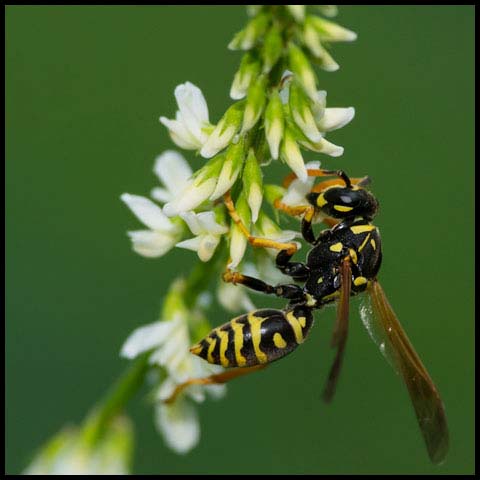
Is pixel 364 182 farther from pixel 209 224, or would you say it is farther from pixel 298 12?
pixel 298 12

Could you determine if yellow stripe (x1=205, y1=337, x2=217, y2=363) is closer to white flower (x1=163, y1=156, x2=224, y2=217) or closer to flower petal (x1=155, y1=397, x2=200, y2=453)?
flower petal (x1=155, y1=397, x2=200, y2=453)

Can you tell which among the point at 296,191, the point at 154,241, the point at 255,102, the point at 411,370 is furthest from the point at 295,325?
the point at 255,102

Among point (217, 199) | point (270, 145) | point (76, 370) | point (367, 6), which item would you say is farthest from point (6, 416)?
point (367, 6)

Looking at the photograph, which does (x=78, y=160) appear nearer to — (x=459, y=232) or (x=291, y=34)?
(x=459, y=232)

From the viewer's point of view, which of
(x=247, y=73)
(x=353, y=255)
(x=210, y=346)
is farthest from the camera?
(x=353, y=255)

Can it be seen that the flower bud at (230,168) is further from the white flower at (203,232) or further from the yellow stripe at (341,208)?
the yellow stripe at (341,208)

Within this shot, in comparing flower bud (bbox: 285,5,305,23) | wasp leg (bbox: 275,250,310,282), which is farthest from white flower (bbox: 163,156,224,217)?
flower bud (bbox: 285,5,305,23)
